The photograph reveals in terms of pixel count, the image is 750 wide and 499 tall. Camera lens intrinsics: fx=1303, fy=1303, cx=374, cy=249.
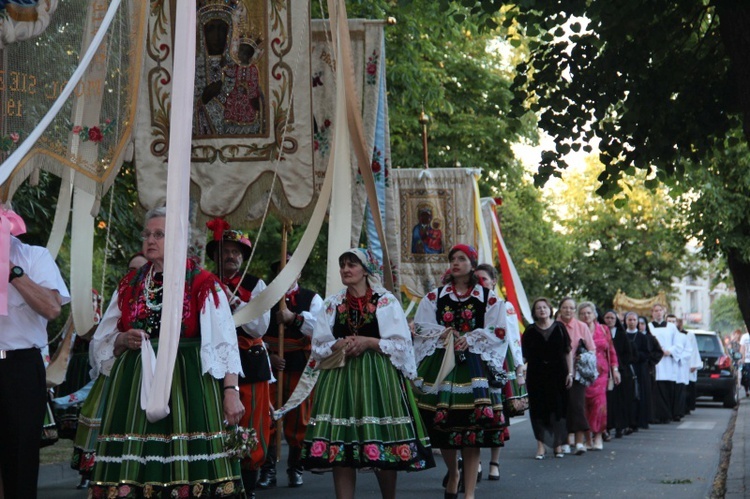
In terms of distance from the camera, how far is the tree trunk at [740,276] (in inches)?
937

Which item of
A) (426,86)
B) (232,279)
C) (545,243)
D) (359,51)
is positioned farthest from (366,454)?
(545,243)

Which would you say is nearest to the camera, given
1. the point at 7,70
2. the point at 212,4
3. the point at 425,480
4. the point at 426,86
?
the point at 7,70

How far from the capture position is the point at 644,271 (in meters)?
54.4

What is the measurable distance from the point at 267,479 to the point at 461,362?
2.16m

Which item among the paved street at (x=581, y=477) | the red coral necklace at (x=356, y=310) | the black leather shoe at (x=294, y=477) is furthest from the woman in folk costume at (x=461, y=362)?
the red coral necklace at (x=356, y=310)

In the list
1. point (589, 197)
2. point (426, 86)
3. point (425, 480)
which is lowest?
point (425, 480)

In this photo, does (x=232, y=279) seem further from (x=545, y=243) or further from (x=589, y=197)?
(x=589, y=197)

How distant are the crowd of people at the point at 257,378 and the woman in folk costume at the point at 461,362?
0.04 feet

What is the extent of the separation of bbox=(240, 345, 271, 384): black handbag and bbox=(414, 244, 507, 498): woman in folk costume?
1.59m

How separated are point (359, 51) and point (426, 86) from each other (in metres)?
10.6

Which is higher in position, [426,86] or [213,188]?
[426,86]

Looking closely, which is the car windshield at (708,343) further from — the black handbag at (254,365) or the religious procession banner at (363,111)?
the black handbag at (254,365)

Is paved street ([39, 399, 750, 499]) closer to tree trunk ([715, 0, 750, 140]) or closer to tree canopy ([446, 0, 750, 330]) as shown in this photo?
tree canopy ([446, 0, 750, 330])

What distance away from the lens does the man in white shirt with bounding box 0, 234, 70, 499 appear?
6.40 meters
